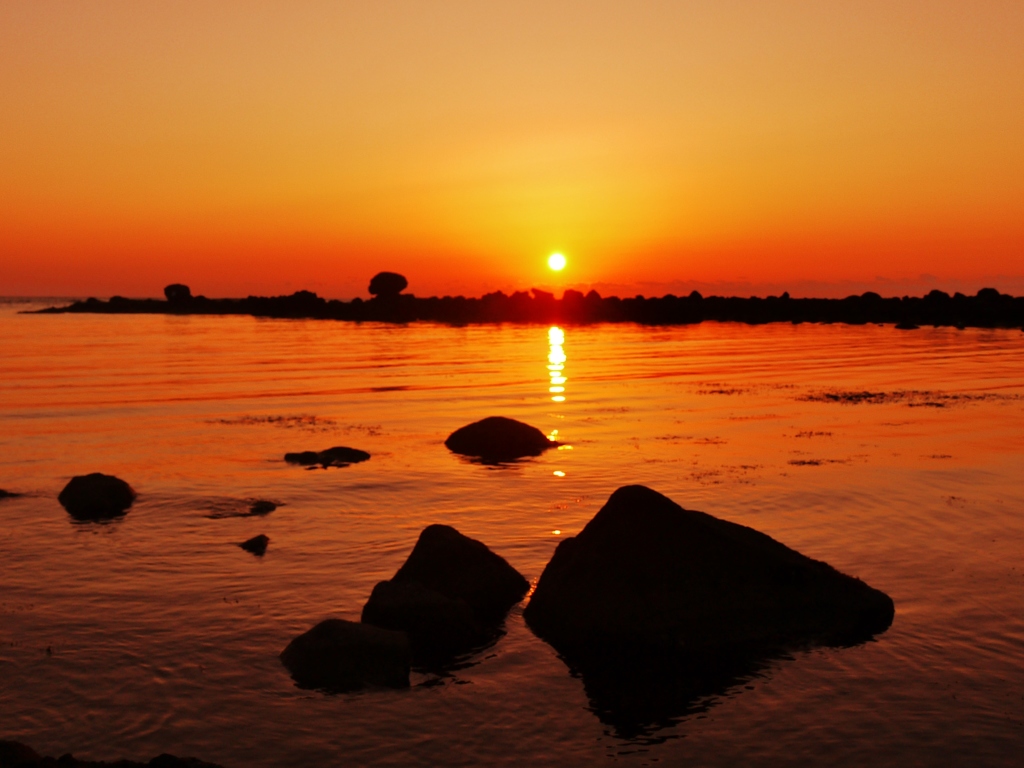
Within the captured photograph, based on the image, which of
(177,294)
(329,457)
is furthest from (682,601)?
(177,294)

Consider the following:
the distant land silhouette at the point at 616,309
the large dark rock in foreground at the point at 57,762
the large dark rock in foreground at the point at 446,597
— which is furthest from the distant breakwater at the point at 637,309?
the large dark rock in foreground at the point at 57,762

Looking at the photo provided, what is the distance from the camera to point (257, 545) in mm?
14203

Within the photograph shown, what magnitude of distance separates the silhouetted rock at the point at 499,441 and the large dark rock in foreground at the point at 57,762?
15.7 meters

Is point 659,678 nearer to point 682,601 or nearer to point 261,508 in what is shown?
point 682,601

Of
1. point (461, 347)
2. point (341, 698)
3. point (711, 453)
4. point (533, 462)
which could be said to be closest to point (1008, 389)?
point (711, 453)

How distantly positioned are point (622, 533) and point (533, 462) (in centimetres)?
1075

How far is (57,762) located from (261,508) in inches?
405

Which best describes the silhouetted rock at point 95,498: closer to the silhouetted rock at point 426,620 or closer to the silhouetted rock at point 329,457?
the silhouetted rock at point 329,457

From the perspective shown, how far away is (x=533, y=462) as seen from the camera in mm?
21922

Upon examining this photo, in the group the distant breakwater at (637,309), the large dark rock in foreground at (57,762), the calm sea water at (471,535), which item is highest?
the distant breakwater at (637,309)

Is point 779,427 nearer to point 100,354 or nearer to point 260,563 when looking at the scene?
point 260,563

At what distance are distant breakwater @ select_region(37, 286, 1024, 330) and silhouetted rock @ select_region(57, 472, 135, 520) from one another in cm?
8335

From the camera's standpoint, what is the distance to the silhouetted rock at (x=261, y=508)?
54.6ft

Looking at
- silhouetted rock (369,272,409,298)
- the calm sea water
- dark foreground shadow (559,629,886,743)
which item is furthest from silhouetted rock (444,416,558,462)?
silhouetted rock (369,272,409,298)
